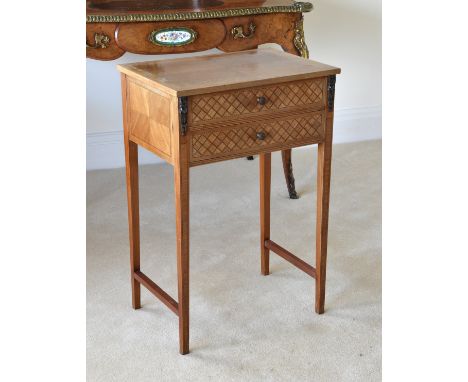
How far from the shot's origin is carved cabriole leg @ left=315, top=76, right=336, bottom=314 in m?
2.15

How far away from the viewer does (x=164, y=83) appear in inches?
76.0

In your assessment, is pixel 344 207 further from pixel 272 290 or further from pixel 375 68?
pixel 375 68

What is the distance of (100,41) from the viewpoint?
2.77m

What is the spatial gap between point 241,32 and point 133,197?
100cm

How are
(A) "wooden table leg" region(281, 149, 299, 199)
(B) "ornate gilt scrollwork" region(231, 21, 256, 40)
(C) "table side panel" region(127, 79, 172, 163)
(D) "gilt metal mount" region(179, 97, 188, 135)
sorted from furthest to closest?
(A) "wooden table leg" region(281, 149, 299, 199)
(B) "ornate gilt scrollwork" region(231, 21, 256, 40)
(C) "table side panel" region(127, 79, 172, 163)
(D) "gilt metal mount" region(179, 97, 188, 135)

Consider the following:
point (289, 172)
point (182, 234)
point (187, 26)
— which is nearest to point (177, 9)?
point (187, 26)

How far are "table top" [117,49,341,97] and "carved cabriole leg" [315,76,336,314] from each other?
127 millimetres

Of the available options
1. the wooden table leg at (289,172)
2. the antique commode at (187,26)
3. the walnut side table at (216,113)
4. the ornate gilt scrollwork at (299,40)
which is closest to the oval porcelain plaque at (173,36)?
the antique commode at (187,26)

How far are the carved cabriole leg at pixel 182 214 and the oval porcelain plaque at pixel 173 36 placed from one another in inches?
39.5

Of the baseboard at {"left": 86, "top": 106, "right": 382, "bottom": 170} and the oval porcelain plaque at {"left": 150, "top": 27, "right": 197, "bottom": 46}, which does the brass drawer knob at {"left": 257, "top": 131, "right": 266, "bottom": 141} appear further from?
the baseboard at {"left": 86, "top": 106, "right": 382, "bottom": 170}

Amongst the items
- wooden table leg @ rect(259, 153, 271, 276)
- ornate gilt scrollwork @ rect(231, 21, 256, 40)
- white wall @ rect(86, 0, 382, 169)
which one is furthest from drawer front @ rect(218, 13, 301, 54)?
white wall @ rect(86, 0, 382, 169)

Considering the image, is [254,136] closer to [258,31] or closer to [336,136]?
[258,31]
